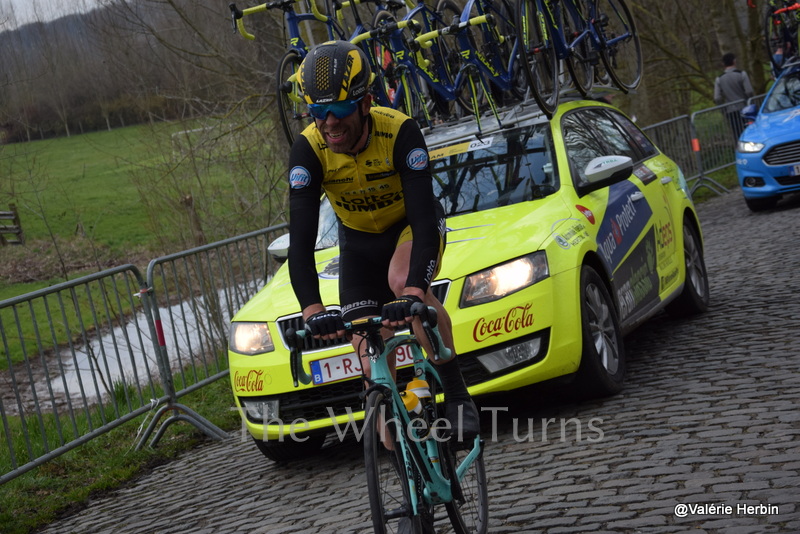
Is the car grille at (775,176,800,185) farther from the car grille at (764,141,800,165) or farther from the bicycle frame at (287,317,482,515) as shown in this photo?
the bicycle frame at (287,317,482,515)

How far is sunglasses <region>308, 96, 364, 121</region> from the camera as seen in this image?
13.4ft

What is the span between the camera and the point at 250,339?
6.61 m

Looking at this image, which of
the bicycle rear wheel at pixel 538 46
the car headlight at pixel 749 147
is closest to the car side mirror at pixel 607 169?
the bicycle rear wheel at pixel 538 46

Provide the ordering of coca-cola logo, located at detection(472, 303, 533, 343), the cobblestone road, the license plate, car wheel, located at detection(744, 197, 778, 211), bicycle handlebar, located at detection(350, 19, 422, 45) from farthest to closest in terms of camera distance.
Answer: car wheel, located at detection(744, 197, 778, 211)
bicycle handlebar, located at detection(350, 19, 422, 45)
the license plate
coca-cola logo, located at detection(472, 303, 533, 343)
the cobblestone road

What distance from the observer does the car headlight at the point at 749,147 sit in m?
15.1

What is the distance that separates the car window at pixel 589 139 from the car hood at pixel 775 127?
700 cm

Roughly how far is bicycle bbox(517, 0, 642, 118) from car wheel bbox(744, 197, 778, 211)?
5957 mm

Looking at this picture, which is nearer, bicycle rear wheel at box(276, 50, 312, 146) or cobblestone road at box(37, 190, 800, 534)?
cobblestone road at box(37, 190, 800, 534)

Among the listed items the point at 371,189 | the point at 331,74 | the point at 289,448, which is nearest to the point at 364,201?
the point at 371,189

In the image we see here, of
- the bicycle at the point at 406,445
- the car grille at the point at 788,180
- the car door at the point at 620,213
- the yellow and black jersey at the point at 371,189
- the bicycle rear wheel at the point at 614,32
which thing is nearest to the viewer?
the bicycle at the point at 406,445

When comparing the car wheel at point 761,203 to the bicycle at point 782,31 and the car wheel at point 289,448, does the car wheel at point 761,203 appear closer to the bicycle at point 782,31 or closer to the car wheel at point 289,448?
the bicycle at point 782,31

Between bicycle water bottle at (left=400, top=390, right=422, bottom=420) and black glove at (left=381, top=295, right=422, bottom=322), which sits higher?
black glove at (left=381, top=295, right=422, bottom=322)

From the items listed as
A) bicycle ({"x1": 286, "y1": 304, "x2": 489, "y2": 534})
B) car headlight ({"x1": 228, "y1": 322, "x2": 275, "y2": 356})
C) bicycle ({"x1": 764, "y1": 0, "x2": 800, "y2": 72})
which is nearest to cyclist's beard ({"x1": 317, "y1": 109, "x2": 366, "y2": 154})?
bicycle ({"x1": 286, "y1": 304, "x2": 489, "y2": 534})

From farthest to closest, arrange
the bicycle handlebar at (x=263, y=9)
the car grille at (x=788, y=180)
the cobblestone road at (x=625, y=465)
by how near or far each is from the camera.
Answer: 1. the car grille at (x=788, y=180)
2. the bicycle handlebar at (x=263, y=9)
3. the cobblestone road at (x=625, y=465)
